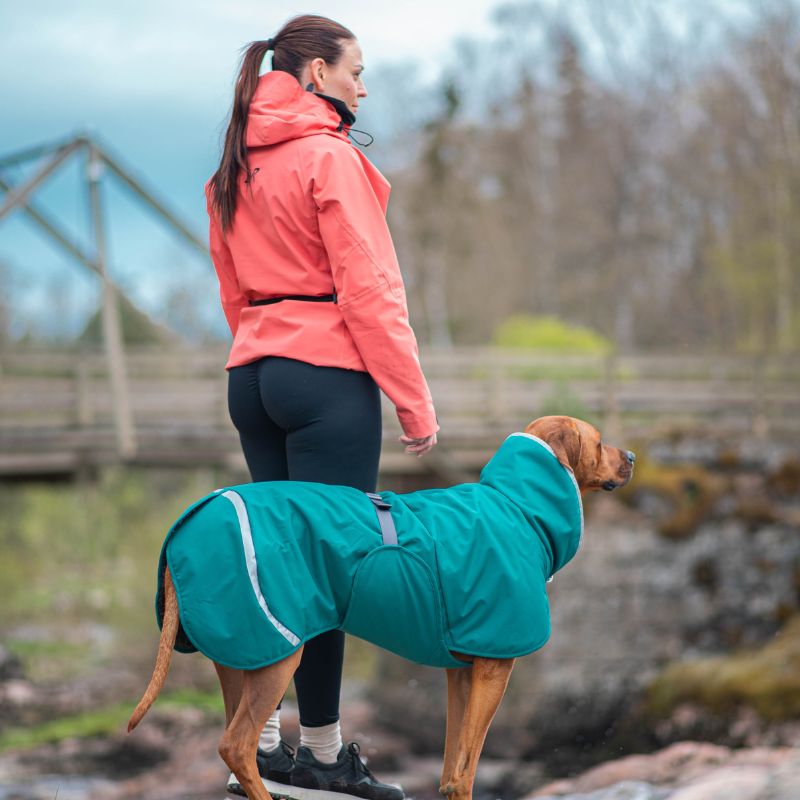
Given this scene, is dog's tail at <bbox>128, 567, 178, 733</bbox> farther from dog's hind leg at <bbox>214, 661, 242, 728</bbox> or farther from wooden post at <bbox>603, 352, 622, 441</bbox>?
wooden post at <bbox>603, 352, 622, 441</bbox>

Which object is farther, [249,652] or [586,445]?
[586,445]

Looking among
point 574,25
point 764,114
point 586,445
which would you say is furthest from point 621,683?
point 574,25

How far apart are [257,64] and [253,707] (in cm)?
164

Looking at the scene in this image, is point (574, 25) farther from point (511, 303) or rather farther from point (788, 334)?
point (788, 334)

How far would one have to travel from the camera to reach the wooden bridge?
11094mm

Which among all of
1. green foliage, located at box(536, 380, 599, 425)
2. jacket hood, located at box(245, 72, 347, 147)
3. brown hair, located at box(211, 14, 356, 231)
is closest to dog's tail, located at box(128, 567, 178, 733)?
brown hair, located at box(211, 14, 356, 231)

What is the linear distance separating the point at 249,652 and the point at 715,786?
6.03 feet

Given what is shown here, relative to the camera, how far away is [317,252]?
2.67 meters

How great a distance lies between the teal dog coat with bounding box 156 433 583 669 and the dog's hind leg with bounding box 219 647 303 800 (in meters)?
0.06

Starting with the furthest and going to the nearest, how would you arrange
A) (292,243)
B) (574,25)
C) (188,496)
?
(574,25) → (188,496) → (292,243)

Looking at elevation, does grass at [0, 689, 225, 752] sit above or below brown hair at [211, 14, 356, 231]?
below

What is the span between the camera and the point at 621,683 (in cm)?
1086

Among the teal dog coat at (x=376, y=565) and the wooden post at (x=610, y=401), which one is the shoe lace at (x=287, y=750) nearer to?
the teal dog coat at (x=376, y=565)

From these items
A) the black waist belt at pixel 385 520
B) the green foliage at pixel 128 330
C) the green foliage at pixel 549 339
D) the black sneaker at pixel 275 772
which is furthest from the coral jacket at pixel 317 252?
the green foliage at pixel 128 330
